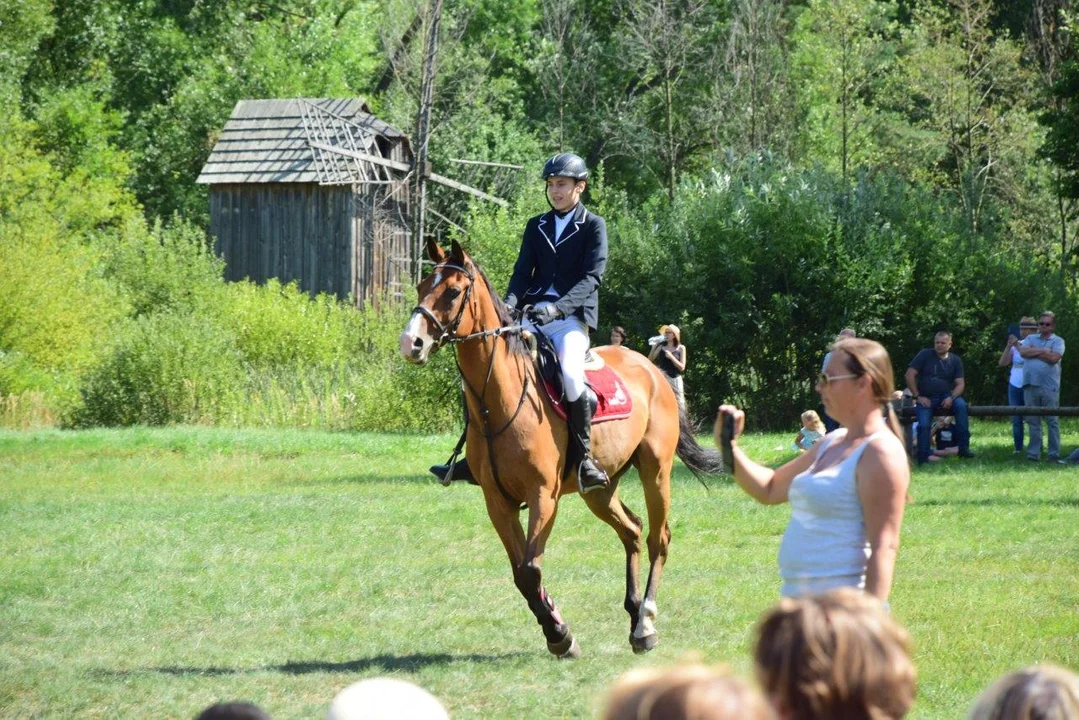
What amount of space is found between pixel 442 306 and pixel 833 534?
4.08 metres

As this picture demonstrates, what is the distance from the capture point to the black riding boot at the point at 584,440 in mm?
9219

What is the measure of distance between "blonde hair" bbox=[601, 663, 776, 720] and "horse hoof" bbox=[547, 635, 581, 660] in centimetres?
647

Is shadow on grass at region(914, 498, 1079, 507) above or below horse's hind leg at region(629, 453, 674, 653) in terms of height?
below

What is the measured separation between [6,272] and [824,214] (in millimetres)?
18523

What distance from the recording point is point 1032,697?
2676 millimetres

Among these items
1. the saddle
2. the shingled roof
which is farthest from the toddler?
the shingled roof

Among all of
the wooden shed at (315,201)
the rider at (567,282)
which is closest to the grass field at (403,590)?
the rider at (567,282)

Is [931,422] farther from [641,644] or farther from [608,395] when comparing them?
[641,644]

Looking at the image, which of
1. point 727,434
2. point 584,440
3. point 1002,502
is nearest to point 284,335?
point 1002,502

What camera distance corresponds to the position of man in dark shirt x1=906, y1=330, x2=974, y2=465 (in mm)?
20531

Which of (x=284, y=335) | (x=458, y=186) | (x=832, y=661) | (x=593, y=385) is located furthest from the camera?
(x=458, y=186)

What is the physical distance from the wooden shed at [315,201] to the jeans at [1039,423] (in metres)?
24.9

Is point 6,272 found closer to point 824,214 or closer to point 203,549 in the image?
point 824,214

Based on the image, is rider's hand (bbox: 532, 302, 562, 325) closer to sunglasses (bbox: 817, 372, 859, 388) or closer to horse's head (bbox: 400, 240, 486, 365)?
horse's head (bbox: 400, 240, 486, 365)
